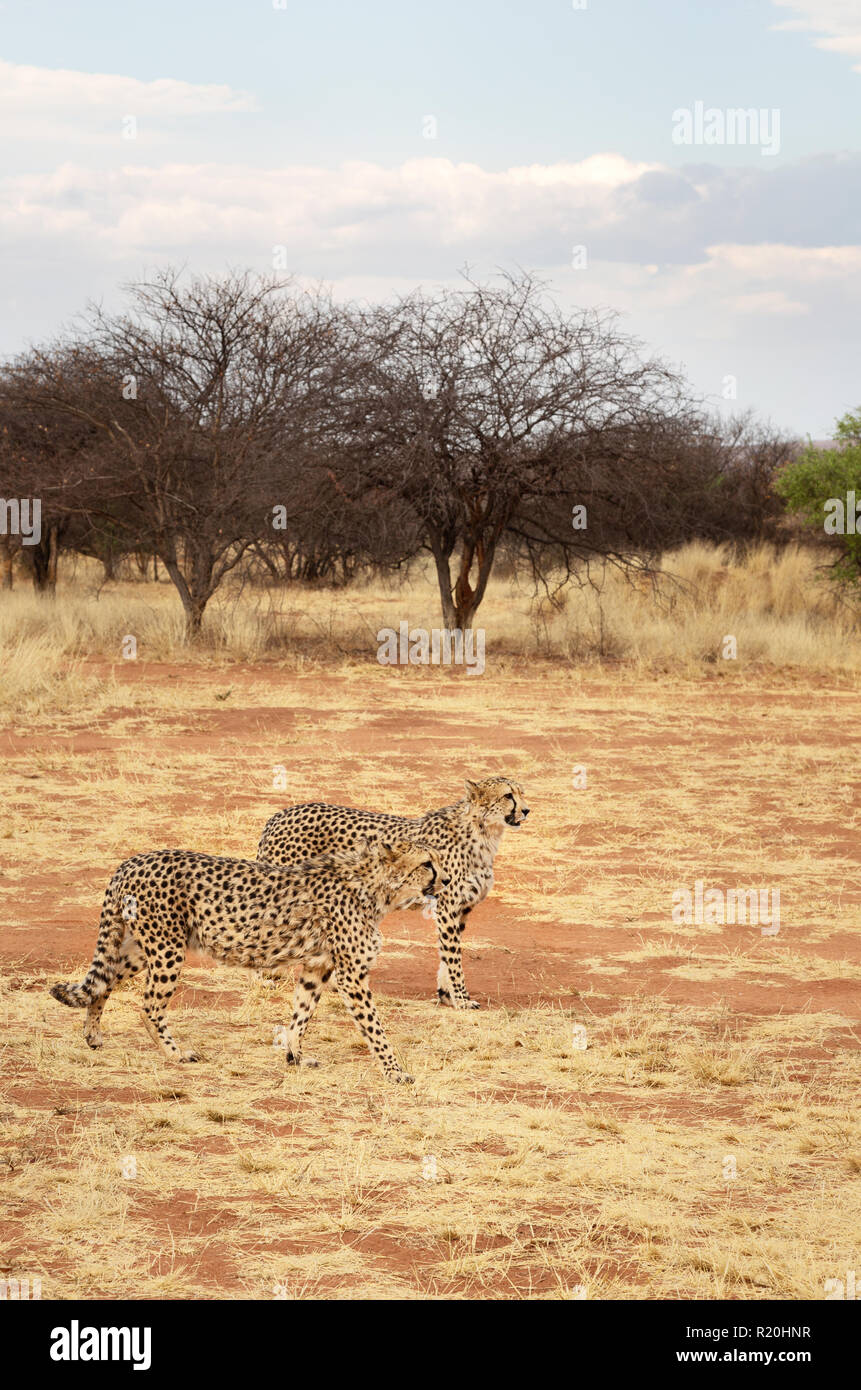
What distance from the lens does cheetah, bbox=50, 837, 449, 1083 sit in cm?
568

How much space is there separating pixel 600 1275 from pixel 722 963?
368cm

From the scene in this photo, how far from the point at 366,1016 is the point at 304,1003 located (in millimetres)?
301

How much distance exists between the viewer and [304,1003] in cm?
580

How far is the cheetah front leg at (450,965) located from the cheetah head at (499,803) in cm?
56

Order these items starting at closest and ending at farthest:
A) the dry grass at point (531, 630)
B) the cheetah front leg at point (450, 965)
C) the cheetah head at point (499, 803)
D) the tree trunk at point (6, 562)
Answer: the cheetah front leg at point (450, 965), the cheetah head at point (499, 803), the dry grass at point (531, 630), the tree trunk at point (6, 562)

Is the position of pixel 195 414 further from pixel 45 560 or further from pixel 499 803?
pixel 499 803

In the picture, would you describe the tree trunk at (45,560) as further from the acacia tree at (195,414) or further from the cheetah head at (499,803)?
the cheetah head at (499,803)

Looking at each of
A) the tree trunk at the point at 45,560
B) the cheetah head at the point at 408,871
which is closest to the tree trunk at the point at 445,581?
the tree trunk at the point at 45,560

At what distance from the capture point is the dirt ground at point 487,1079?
4004 millimetres

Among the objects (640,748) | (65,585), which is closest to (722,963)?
(640,748)

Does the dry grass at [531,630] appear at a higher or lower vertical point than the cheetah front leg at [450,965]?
higher

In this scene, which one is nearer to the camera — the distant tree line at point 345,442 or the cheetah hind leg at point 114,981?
the cheetah hind leg at point 114,981

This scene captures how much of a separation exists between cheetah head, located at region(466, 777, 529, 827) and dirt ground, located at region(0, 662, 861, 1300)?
809 millimetres

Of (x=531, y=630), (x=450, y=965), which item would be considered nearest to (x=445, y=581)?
(x=531, y=630)
